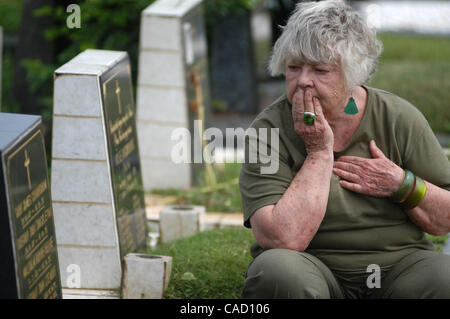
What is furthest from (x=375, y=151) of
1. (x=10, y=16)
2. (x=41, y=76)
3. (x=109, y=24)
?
(x=10, y=16)

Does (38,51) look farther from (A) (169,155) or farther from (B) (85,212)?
(B) (85,212)

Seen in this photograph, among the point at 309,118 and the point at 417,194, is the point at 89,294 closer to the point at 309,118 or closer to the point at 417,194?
the point at 309,118

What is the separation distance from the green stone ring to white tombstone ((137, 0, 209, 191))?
2985 mm

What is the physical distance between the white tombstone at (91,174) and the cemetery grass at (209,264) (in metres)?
0.33

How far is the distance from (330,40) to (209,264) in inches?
65.0

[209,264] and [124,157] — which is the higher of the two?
[124,157]

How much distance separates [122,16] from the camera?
740 centimetres

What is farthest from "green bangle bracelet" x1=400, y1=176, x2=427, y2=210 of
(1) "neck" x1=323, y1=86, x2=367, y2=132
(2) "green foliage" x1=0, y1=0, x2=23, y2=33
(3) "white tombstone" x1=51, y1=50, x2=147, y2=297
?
(2) "green foliage" x1=0, y1=0, x2=23, y2=33

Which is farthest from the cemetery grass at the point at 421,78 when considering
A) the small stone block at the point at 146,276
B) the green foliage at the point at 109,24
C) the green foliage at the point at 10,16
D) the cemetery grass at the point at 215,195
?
the green foliage at the point at 10,16

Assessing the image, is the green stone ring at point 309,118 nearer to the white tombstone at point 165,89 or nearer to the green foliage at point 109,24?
the white tombstone at point 165,89

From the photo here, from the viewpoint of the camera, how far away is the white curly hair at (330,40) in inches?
122

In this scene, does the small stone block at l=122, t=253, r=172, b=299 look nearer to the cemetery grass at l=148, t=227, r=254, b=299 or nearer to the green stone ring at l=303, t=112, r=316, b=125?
the cemetery grass at l=148, t=227, r=254, b=299

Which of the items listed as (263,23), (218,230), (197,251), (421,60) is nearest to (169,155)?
(218,230)

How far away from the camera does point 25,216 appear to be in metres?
2.77
